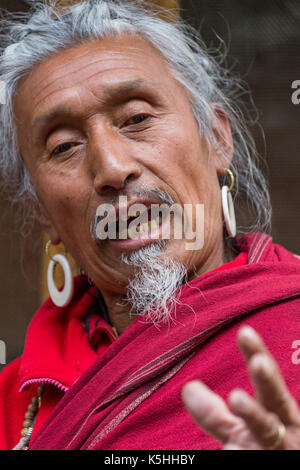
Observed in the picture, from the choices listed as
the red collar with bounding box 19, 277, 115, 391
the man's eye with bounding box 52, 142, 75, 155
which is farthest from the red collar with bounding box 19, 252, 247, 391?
the man's eye with bounding box 52, 142, 75, 155

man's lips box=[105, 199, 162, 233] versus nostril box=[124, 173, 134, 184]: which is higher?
nostril box=[124, 173, 134, 184]

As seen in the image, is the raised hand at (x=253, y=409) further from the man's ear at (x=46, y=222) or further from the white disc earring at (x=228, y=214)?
the man's ear at (x=46, y=222)

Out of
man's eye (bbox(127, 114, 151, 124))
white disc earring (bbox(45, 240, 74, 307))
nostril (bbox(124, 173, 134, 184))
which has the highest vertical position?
man's eye (bbox(127, 114, 151, 124))

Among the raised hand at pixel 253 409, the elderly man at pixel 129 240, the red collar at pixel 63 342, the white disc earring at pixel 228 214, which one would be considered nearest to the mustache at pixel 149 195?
the elderly man at pixel 129 240

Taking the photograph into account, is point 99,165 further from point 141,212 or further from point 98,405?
point 98,405

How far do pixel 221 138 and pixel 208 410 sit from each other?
1.09 m

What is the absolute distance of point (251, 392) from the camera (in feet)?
3.84

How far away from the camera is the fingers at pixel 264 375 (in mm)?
741

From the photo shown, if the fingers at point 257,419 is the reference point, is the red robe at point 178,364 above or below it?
below

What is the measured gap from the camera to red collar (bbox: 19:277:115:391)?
1.54m

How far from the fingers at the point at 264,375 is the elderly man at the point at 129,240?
36cm

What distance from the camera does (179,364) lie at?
50.8 inches

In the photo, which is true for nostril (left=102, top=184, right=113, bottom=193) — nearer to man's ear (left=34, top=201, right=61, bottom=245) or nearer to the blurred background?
man's ear (left=34, top=201, right=61, bottom=245)

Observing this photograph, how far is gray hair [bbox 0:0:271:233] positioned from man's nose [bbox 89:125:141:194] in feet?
0.84
